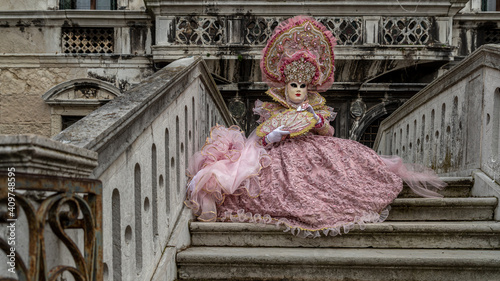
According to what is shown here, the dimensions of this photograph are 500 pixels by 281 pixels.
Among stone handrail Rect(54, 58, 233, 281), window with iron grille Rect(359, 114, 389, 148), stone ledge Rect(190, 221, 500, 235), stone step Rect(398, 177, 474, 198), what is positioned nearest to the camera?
stone handrail Rect(54, 58, 233, 281)

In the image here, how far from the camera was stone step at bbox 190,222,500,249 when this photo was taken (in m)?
2.69

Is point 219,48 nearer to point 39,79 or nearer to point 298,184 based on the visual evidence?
point 39,79

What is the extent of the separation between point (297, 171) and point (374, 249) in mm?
827

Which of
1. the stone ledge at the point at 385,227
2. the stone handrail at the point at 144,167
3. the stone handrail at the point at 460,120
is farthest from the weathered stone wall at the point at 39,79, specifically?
the stone ledge at the point at 385,227

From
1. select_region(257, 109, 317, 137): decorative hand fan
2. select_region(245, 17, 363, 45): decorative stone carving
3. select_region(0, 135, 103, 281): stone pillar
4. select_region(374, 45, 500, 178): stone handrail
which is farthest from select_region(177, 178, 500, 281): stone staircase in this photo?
select_region(245, 17, 363, 45): decorative stone carving

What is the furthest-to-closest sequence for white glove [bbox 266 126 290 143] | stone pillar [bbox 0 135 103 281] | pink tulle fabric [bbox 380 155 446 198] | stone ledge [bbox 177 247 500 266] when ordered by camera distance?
1. white glove [bbox 266 126 290 143]
2. pink tulle fabric [bbox 380 155 446 198]
3. stone ledge [bbox 177 247 500 266]
4. stone pillar [bbox 0 135 103 281]

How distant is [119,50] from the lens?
26.6 feet

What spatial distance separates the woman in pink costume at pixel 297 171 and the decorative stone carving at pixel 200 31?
3.74m

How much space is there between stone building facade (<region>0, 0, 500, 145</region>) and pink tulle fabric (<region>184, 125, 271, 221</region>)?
4.49 m

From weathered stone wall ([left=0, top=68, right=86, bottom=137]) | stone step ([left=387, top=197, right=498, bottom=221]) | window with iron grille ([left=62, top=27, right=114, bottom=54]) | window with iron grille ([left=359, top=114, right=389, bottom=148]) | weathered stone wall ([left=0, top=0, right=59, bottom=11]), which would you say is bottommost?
stone step ([left=387, top=197, right=498, bottom=221])

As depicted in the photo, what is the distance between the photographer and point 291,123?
145 inches

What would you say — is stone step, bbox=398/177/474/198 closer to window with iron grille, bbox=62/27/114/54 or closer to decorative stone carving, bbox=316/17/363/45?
decorative stone carving, bbox=316/17/363/45

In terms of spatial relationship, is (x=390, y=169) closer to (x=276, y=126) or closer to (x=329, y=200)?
(x=329, y=200)

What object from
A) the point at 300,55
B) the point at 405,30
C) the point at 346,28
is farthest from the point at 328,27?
the point at 300,55
